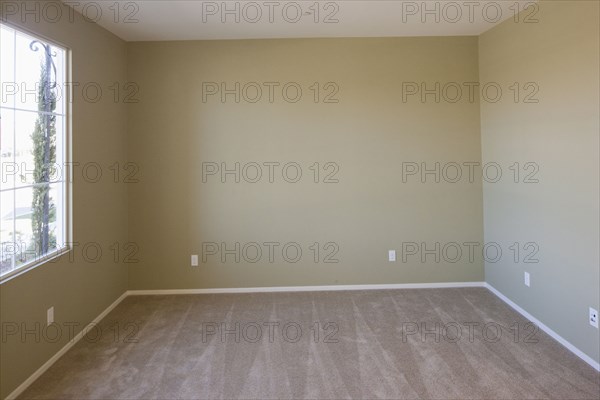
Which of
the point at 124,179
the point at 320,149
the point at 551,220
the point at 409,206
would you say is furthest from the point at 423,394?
the point at 124,179

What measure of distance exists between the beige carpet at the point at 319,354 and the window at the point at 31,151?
83 centimetres

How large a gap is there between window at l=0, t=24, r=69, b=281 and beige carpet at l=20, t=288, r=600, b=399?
83 cm

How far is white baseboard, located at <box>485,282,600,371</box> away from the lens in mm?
2332

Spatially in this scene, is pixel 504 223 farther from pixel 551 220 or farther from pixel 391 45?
pixel 391 45

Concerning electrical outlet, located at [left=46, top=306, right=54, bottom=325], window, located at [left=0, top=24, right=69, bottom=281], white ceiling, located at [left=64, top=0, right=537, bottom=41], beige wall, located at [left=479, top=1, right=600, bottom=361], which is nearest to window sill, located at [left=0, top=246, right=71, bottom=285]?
window, located at [left=0, top=24, right=69, bottom=281]

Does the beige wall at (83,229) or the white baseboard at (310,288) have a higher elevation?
the beige wall at (83,229)

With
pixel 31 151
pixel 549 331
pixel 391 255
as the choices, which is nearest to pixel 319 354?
pixel 391 255

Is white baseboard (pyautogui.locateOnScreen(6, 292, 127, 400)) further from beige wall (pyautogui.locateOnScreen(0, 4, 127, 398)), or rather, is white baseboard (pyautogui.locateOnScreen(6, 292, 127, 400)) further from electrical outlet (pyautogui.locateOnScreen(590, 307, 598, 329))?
electrical outlet (pyautogui.locateOnScreen(590, 307, 598, 329))

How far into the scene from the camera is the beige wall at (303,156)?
3.57 meters

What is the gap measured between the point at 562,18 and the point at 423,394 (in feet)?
8.95

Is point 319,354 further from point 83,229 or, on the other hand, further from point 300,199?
point 83,229

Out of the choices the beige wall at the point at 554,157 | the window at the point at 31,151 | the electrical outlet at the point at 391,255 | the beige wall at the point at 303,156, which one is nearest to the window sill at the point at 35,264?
the window at the point at 31,151

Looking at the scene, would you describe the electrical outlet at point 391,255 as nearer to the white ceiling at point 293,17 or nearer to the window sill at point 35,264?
the white ceiling at point 293,17

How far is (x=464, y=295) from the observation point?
3.50m
